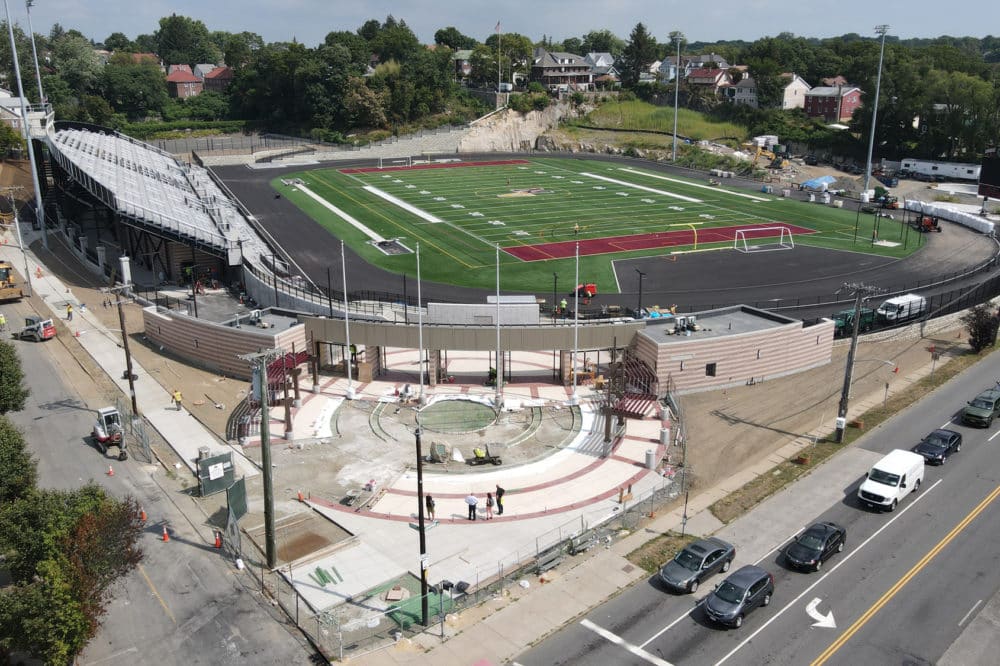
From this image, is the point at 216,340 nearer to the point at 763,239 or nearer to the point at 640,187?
the point at 763,239

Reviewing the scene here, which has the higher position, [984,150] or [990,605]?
[984,150]

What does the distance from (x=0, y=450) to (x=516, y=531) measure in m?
18.5

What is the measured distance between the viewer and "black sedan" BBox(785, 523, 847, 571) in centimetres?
2758

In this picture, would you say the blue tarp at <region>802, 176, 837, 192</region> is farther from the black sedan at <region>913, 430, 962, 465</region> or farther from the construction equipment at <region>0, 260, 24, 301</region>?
the construction equipment at <region>0, 260, 24, 301</region>

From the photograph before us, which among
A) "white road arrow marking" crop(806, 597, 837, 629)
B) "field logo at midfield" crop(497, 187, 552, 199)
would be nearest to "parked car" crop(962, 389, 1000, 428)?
"white road arrow marking" crop(806, 597, 837, 629)

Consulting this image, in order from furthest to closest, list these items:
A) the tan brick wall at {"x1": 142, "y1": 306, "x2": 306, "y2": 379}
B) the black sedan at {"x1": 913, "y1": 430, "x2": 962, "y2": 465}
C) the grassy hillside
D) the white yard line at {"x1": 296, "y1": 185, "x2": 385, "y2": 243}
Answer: the grassy hillside < the white yard line at {"x1": 296, "y1": 185, "x2": 385, "y2": 243} < the tan brick wall at {"x1": 142, "y1": 306, "x2": 306, "y2": 379} < the black sedan at {"x1": 913, "y1": 430, "x2": 962, "y2": 465}

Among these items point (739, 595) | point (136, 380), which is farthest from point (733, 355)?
point (136, 380)

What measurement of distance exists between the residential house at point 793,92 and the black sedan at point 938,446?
13906 cm

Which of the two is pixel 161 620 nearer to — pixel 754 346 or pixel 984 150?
pixel 754 346

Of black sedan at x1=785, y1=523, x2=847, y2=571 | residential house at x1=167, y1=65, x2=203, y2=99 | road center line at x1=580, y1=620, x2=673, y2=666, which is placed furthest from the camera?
residential house at x1=167, y1=65, x2=203, y2=99

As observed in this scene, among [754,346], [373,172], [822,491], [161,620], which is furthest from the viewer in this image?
[373,172]

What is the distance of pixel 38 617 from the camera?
20.2 meters

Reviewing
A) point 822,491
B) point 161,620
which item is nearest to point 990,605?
point 822,491

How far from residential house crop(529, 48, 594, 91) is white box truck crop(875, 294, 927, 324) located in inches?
5343
